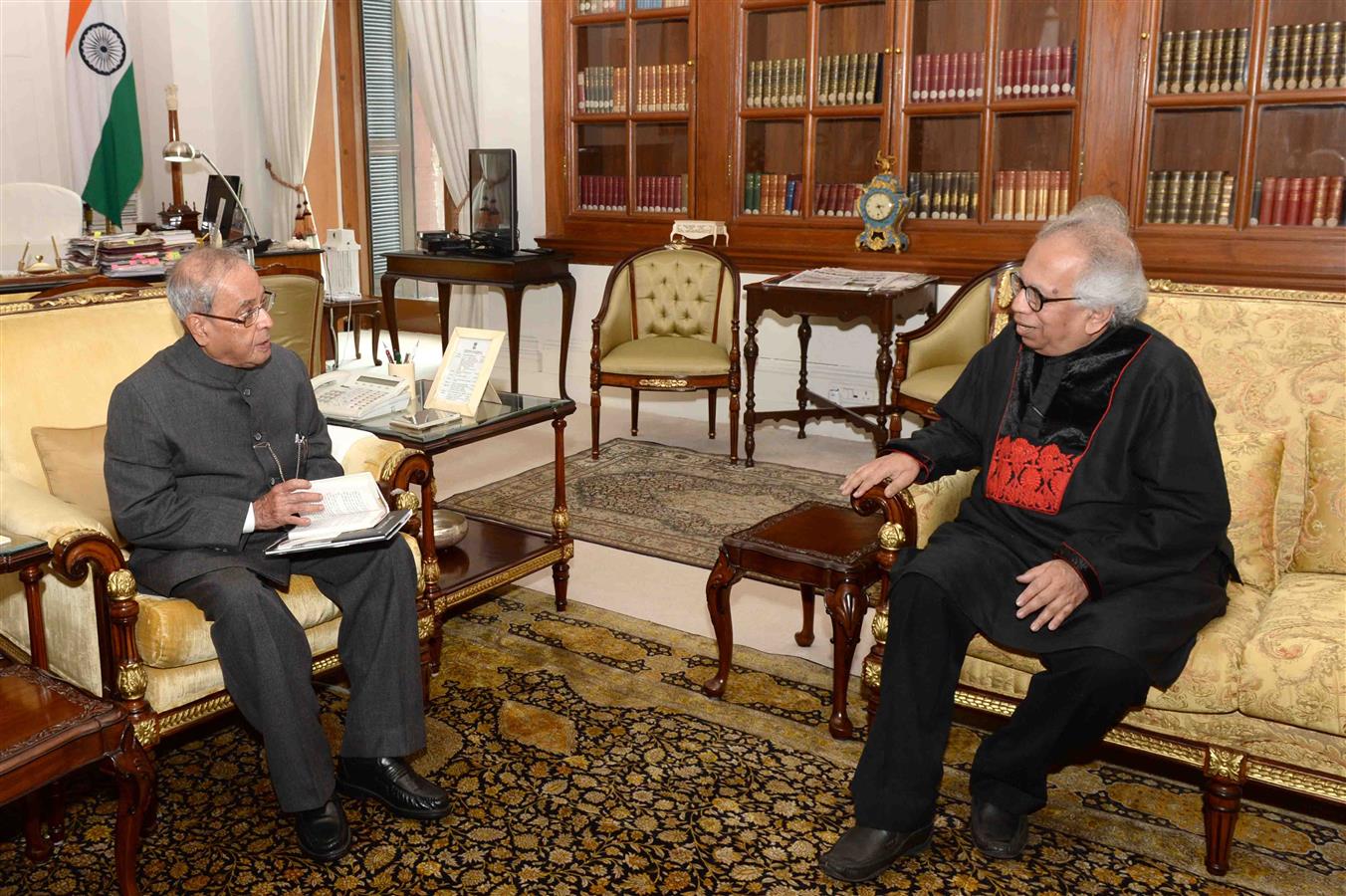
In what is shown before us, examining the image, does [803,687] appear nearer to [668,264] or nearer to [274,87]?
[668,264]

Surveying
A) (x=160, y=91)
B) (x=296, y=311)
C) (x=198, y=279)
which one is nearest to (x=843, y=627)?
(x=198, y=279)

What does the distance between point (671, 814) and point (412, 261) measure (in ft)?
15.9

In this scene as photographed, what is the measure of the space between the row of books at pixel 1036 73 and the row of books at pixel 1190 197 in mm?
581

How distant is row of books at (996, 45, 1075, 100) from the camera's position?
17.2 feet

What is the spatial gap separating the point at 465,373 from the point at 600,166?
3.47m

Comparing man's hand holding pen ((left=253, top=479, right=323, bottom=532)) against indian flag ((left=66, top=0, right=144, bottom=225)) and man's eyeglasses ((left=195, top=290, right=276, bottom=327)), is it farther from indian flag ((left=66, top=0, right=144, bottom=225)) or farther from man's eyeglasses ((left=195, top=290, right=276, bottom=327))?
indian flag ((left=66, top=0, right=144, bottom=225))

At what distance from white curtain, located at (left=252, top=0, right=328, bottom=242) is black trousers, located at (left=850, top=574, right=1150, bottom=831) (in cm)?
701

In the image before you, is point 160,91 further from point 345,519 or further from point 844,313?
point 345,519

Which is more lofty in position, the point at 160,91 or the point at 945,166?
the point at 160,91

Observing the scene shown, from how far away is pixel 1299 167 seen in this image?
4945 mm

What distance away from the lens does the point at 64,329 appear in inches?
115

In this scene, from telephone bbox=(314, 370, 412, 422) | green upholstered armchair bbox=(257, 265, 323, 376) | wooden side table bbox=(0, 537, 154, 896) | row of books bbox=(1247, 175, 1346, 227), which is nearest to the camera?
wooden side table bbox=(0, 537, 154, 896)

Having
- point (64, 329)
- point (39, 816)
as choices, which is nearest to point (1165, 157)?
point (64, 329)

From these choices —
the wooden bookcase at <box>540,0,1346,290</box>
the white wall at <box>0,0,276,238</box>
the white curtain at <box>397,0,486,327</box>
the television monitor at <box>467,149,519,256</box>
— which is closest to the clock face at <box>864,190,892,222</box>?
the wooden bookcase at <box>540,0,1346,290</box>
